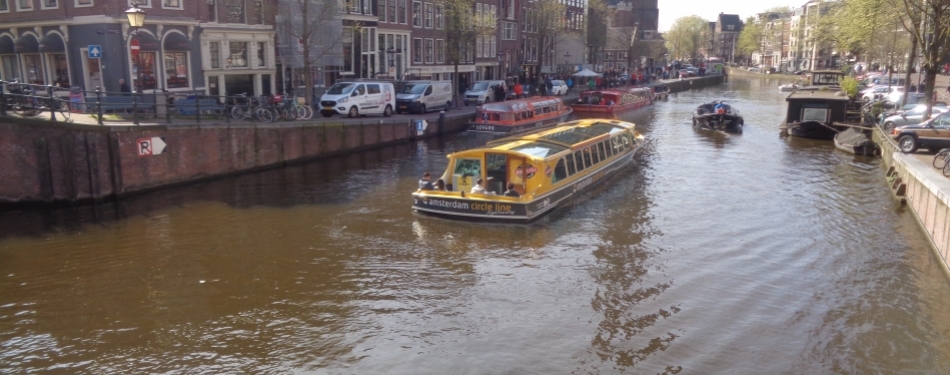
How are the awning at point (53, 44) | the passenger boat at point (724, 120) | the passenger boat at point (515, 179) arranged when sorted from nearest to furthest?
the passenger boat at point (515, 179)
the awning at point (53, 44)
the passenger boat at point (724, 120)

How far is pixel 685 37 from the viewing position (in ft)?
450

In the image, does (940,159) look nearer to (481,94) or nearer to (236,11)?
(481,94)

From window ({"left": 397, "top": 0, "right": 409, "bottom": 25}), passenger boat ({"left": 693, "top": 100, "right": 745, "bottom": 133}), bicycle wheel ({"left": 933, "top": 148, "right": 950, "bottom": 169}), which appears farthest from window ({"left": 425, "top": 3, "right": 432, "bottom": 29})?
bicycle wheel ({"left": 933, "top": 148, "right": 950, "bottom": 169})

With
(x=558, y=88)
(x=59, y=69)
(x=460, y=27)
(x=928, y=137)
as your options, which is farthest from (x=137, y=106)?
(x=558, y=88)

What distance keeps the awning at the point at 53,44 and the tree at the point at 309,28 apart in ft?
30.1

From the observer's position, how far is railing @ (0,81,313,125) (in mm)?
20548

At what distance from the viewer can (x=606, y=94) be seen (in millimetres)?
49500

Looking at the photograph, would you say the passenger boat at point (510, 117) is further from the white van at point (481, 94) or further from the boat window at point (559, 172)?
the boat window at point (559, 172)

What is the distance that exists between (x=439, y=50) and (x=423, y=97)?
660 inches

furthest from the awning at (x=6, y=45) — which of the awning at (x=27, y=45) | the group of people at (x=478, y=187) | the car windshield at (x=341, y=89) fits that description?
the group of people at (x=478, y=187)

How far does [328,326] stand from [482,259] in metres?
4.59

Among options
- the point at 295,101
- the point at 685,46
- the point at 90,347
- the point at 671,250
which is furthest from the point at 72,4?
the point at 685,46

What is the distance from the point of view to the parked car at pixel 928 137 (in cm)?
2394

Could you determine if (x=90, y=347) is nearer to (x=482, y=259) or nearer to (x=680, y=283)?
(x=482, y=259)
